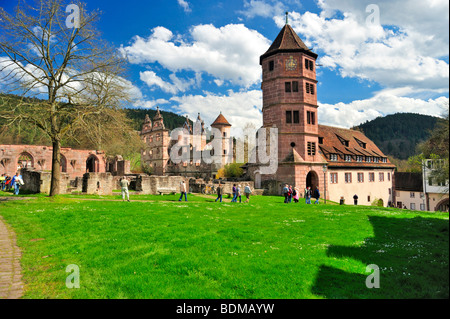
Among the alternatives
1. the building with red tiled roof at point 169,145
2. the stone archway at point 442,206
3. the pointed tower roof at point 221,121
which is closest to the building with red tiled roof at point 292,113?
the stone archway at point 442,206

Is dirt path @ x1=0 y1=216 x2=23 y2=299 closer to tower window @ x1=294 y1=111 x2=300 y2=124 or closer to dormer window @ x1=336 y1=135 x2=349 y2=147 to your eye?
tower window @ x1=294 y1=111 x2=300 y2=124

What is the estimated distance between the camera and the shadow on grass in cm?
444

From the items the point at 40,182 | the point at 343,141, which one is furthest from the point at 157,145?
the point at 40,182

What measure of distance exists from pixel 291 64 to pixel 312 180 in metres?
15.3

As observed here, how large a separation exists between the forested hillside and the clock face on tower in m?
121

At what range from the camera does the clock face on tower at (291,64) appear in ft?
109

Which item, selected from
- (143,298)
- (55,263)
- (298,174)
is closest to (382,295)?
(143,298)

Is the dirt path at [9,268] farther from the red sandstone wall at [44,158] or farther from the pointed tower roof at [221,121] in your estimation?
the pointed tower roof at [221,121]

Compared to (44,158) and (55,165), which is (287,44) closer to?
(55,165)

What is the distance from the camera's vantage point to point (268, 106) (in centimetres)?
3422

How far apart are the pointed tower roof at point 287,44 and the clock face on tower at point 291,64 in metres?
1.10

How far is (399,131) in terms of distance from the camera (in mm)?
149000

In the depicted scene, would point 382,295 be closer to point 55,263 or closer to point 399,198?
point 55,263

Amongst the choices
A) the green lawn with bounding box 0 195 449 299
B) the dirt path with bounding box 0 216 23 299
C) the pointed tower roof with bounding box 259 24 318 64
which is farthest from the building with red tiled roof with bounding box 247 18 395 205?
the dirt path with bounding box 0 216 23 299
